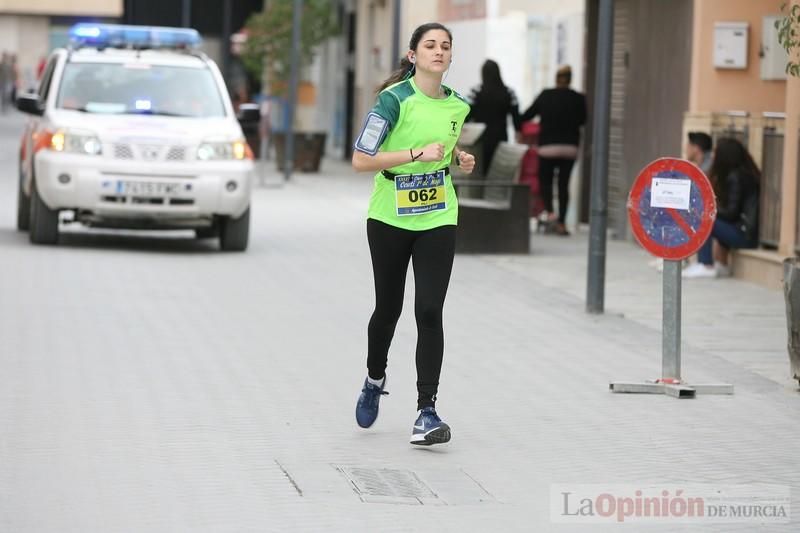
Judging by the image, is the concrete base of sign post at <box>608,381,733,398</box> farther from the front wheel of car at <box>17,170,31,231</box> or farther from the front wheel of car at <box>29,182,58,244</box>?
the front wheel of car at <box>17,170,31,231</box>

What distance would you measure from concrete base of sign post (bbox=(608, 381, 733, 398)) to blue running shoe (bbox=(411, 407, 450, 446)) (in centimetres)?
217

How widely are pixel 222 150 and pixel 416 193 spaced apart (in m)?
9.21

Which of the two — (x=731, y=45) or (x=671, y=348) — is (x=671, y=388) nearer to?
(x=671, y=348)

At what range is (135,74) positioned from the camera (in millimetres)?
17859

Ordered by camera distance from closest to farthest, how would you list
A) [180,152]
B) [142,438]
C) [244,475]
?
[244,475], [142,438], [180,152]

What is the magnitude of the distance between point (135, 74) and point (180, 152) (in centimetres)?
131

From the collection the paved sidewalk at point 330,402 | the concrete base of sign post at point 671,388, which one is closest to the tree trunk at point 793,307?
the paved sidewalk at point 330,402

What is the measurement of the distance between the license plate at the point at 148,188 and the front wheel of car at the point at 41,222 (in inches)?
27.1

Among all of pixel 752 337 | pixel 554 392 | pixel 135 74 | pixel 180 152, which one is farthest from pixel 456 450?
pixel 135 74

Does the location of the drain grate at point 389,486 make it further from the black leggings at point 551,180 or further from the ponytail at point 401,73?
the black leggings at point 551,180

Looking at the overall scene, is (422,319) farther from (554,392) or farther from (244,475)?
(554,392)

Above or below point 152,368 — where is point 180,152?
above

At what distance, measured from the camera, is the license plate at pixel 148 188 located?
16750 mm

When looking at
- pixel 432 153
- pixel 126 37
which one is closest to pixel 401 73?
pixel 432 153
